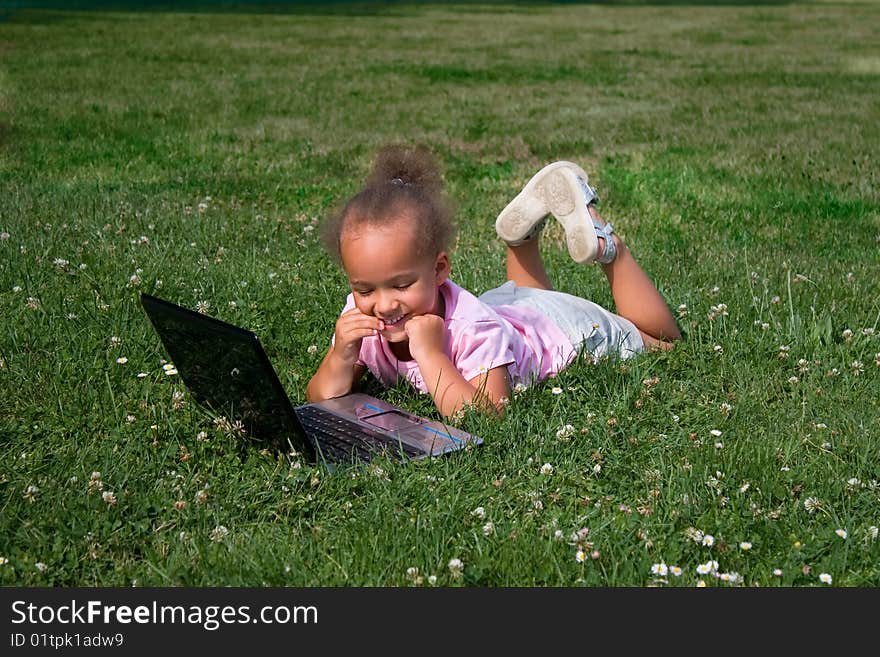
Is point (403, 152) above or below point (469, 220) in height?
above

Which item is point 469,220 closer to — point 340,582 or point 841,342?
point 841,342

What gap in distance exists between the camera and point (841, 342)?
559 centimetres

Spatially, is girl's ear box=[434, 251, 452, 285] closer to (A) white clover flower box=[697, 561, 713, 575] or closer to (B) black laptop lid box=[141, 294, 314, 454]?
(B) black laptop lid box=[141, 294, 314, 454]

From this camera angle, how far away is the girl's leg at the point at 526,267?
594 cm

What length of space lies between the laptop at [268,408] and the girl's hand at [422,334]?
0.29 meters

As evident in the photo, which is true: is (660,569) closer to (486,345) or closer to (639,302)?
(486,345)

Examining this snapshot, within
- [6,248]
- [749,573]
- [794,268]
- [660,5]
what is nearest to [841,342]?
[794,268]

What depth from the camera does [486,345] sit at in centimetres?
477

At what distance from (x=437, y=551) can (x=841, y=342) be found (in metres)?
2.96

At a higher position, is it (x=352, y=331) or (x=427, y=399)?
(x=352, y=331)

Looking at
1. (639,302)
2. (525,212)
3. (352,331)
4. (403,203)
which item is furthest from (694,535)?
(525,212)

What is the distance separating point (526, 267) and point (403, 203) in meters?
1.54

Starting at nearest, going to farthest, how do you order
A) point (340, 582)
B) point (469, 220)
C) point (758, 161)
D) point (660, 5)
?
point (340, 582), point (469, 220), point (758, 161), point (660, 5)

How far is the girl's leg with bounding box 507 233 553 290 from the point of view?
19.5 feet
